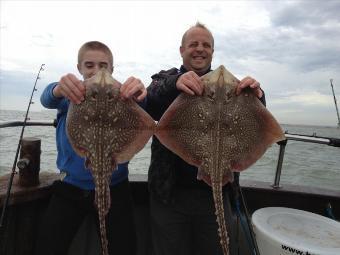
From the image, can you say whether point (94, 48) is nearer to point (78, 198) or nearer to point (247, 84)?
point (78, 198)

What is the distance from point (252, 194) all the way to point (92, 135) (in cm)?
282

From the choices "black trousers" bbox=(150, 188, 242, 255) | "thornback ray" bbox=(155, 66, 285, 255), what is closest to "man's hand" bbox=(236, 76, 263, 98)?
"thornback ray" bbox=(155, 66, 285, 255)

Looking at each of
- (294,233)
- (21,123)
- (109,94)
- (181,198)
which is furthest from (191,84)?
(21,123)

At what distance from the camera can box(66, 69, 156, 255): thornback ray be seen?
7.14 ft

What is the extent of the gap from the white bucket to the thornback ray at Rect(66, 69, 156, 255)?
1.55 meters

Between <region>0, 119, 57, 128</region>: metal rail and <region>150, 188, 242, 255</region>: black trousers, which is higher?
<region>0, 119, 57, 128</region>: metal rail

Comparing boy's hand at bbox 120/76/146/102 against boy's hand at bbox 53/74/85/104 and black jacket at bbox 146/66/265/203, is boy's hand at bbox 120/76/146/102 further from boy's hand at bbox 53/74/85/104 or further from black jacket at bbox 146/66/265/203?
black jacket at bbox 146/66/265/203

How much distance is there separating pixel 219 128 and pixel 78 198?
1503 millimetres

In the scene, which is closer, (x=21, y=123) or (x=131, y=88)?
(x=131, y=88)

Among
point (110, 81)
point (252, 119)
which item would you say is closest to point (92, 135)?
point (110, 81)

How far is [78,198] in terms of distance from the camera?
2.86 m

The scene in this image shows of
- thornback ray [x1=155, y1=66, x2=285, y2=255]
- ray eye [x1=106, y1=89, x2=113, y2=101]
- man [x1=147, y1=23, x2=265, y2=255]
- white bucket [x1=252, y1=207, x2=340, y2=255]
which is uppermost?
ray eye [x1=106, y1=89, x2=113, y2=101]

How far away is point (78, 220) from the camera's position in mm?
2883

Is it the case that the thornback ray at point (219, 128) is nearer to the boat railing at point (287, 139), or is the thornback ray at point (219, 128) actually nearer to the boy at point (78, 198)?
the boy at point (78, 198)
